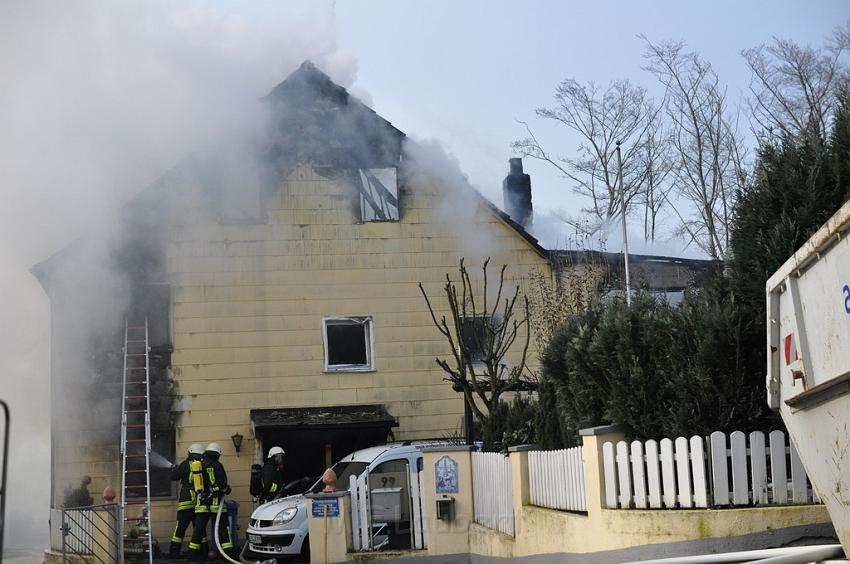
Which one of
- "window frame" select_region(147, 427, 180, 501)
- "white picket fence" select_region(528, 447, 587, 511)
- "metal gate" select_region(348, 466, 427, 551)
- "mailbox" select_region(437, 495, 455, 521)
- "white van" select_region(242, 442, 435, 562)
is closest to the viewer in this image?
"white picket fence" select_region(528, 447, 587, 511)

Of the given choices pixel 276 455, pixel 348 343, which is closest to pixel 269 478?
pixel 276 455

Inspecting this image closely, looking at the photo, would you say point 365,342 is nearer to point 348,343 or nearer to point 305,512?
point 348,343

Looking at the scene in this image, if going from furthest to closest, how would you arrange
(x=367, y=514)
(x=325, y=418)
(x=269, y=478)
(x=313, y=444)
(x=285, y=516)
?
(x=313, y=444), (x=325, y=418), (x=269, y=478), (x=285, y=516), (x=367, y=514)

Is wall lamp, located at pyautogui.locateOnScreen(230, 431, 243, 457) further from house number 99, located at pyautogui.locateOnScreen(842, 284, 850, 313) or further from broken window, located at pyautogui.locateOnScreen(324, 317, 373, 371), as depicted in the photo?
house number 99, located at pyautogui.locateOnScreen(842, 284, 850, 313)

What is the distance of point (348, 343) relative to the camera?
22.5 m

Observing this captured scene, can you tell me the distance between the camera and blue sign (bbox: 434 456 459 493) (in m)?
15.5

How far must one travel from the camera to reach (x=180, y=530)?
18.2 m

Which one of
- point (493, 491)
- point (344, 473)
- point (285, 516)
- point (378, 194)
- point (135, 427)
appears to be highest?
point (378, 194)

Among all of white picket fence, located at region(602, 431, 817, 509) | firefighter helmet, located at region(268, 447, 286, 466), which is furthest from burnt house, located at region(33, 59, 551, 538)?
white picket fence, located at region(602, 431, 817, 509)

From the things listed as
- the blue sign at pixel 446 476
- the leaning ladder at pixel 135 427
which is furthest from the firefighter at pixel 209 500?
the blue sign at pixel 446 476

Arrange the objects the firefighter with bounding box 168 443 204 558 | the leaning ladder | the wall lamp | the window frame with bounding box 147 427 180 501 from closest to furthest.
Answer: the firefighter with bounding box 168 443 204 558
the leaning ladder
the window frame with bounding box 147 427 180 501
the wall lamp

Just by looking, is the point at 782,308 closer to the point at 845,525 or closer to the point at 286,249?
the point at 845,525

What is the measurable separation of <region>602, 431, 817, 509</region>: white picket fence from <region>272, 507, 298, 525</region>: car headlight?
8.23 metres

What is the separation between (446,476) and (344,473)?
2932 millimetres
